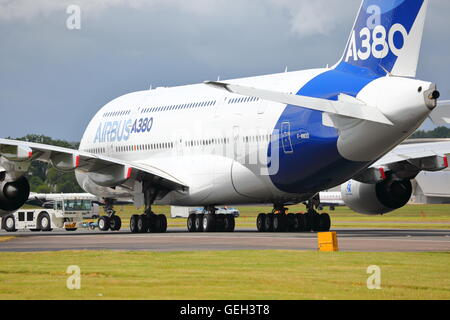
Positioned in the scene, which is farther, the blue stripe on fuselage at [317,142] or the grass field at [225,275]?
the blue stripe on fuselage at [317,142]

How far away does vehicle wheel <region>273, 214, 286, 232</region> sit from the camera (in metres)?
41.3

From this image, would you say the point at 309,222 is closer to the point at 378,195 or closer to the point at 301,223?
the point at 301,223

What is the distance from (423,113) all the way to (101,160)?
597 inches

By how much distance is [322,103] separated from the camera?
31109mm

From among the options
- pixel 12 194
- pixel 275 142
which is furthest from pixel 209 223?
pixel 12 194

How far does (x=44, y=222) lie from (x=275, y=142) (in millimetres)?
22742

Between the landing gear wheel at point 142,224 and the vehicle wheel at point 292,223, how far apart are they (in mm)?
6342

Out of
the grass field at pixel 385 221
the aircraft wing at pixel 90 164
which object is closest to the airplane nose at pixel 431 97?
the aircraft wing at pixel 90 164

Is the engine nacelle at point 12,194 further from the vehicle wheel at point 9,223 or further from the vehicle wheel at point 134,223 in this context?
the vehicle wheel at point 9,223

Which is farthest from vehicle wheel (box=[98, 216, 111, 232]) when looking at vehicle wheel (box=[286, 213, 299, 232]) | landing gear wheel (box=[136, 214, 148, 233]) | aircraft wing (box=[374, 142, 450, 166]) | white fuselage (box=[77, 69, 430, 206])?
aircraft wing (box=[374, 142, 450, 166])

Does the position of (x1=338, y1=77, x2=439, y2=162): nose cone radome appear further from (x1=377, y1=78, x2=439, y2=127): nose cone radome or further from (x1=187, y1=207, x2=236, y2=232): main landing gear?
(x1=187, y1=207, x2=236, y2=232): main landing gear

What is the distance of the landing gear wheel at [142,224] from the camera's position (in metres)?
42.9

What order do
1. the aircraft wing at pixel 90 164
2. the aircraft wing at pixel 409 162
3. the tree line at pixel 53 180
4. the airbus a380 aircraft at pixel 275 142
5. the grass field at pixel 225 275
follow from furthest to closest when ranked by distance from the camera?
the tree line at pixel 53 180 → the aircraft wing at pixel 409 162 → the aircraft wing at pixel 90 164 → the airbus a380 aircraft at pixel 275 142 → the grass field at pixel 225 275
